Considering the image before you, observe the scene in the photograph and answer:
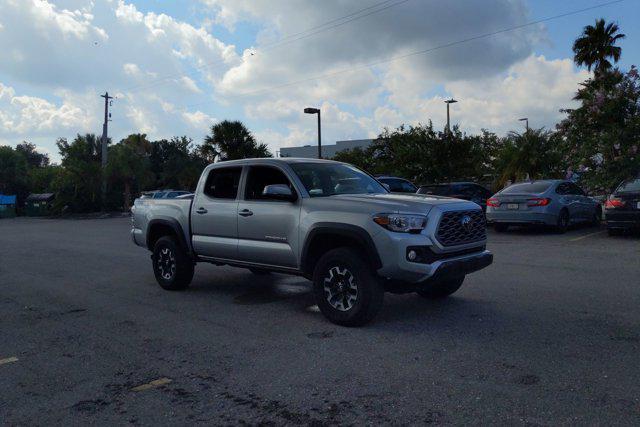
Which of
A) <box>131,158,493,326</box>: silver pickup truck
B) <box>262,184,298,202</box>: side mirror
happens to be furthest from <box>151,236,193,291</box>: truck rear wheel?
<box>262,184,298,202</box>: side mirror

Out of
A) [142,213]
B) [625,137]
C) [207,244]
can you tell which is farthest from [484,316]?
[625,137]

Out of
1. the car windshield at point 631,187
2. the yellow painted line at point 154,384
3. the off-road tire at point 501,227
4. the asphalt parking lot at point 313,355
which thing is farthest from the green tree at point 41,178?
the yellow painted line at point 154,384

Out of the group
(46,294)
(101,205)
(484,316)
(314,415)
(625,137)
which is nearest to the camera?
(314,415)

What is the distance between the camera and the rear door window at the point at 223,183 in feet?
24.4

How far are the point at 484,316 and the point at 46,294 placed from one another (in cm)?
613

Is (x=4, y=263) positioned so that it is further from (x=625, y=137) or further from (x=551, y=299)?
(x=625, y=137)

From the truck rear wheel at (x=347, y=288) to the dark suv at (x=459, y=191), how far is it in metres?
10.8

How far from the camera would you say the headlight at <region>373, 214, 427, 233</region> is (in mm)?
5672

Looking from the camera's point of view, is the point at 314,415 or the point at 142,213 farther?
the point at 142,213

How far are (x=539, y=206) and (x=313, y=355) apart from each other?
1106cm

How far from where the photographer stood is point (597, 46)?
3691cm

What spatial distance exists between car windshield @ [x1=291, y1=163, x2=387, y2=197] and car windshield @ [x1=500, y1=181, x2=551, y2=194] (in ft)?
29.3

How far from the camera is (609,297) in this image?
7043 millimetres

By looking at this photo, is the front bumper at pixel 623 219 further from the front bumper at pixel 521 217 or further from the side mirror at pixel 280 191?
the side mirror at pixel 280 191
